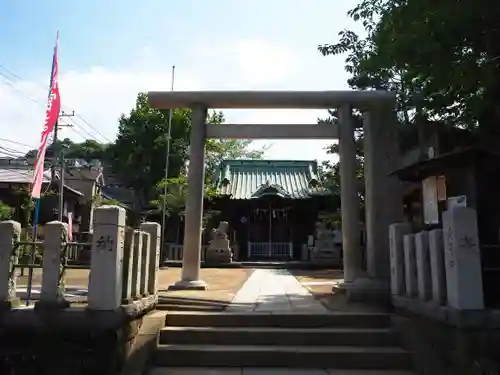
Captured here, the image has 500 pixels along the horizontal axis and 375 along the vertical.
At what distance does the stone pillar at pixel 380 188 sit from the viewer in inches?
329

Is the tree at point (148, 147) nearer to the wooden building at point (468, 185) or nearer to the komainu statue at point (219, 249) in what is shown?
the komainu statue at point (219, 249)

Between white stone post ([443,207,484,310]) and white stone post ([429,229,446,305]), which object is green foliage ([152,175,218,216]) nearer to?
white stone post ([429,229,446,305])

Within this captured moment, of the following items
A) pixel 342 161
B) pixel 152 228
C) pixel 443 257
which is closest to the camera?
pixel 443 257

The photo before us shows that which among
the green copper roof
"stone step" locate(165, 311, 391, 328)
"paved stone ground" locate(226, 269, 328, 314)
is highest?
the green copper roof

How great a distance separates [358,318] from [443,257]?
5.52 feet

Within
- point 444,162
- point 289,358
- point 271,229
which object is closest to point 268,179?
point 271,229

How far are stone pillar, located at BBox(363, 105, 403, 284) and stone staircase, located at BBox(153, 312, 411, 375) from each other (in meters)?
1.94

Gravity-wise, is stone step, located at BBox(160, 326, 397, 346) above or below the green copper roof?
below

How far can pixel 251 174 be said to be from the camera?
104 feet

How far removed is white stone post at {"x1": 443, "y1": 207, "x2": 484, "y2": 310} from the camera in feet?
15.8

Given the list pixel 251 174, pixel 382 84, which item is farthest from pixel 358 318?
pixel 251 174

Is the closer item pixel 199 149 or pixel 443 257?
pixel 443 257

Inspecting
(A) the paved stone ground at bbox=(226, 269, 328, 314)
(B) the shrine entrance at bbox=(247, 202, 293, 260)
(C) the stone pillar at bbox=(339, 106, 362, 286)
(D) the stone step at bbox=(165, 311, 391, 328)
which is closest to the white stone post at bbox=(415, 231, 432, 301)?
(D) the stone step at bbox=(165, 311, 391, 328)

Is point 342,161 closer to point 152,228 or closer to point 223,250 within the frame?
point 152,228
